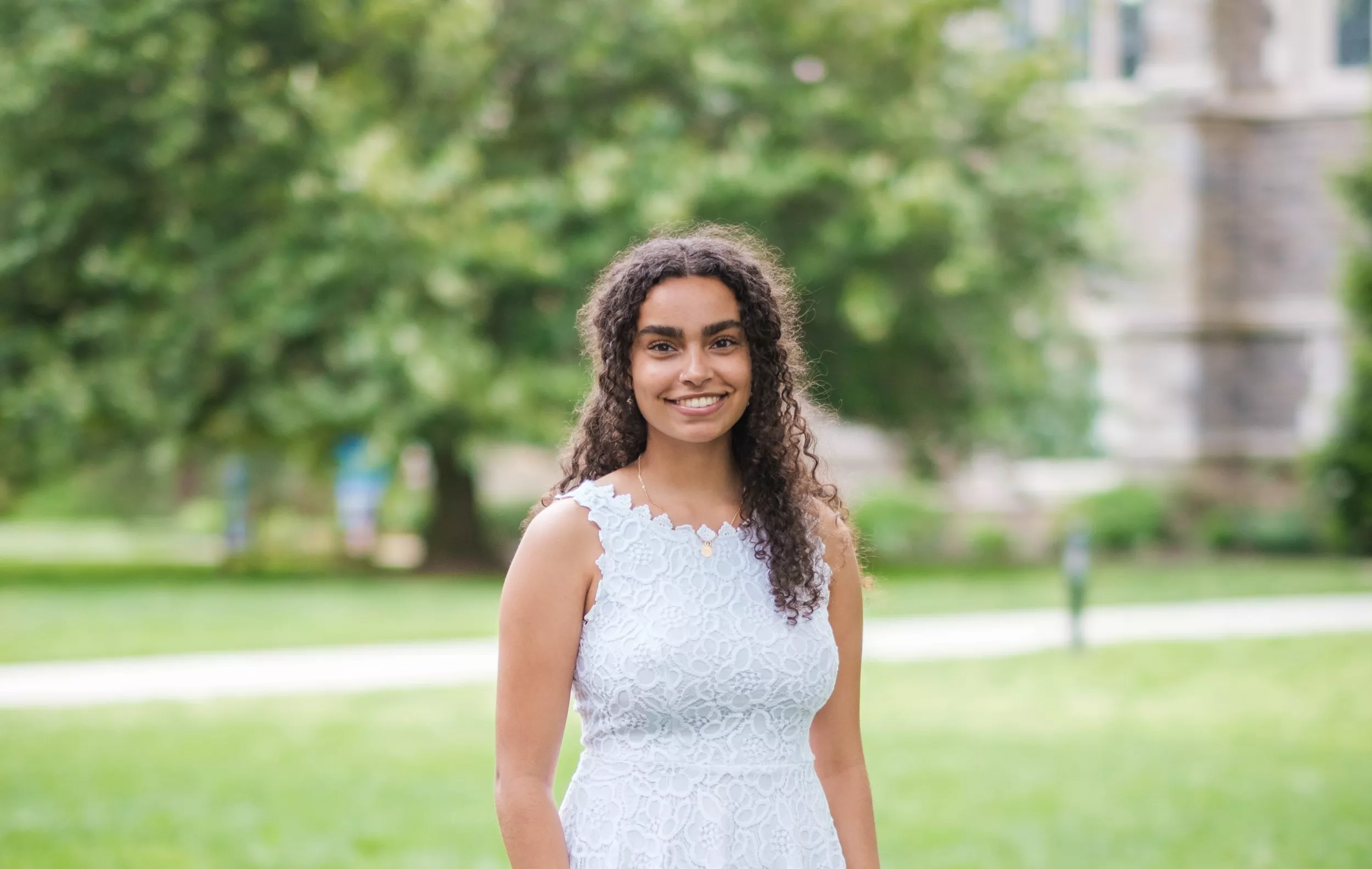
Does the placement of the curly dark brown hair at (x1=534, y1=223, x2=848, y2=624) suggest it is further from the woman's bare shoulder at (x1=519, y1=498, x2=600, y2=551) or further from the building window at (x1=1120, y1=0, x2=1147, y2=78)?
the building window at (x1=1120, y1=0, x2=1147, y2=78)

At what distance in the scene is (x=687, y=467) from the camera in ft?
9.21

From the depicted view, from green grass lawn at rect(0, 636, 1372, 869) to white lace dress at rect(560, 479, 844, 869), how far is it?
454cm

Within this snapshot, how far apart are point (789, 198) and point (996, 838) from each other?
13644mm

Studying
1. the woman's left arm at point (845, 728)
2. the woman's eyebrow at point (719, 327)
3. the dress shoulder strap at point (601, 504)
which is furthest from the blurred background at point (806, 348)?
the woman's eyebrow at point (719, 327)

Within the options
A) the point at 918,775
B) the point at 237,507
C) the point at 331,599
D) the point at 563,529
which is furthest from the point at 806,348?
the point at 237,507

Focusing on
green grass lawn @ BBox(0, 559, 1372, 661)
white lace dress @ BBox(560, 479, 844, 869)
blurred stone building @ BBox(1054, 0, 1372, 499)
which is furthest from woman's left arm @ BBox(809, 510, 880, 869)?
blurred stone building @ BBox(1054, 0, 1372, 499)

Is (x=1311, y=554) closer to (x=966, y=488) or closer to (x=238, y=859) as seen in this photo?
(x=966, y=488)

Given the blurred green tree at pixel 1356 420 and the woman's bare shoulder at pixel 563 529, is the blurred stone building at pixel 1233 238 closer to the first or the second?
the blurred green tree at pixel 1356 420

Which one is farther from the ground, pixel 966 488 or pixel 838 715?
pixel 838 715

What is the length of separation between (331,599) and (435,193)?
13.8 ft

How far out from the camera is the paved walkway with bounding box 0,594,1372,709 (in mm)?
11805

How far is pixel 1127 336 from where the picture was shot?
29.2 meters

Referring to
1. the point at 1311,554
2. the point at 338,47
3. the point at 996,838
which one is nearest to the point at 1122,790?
the point at 996,838

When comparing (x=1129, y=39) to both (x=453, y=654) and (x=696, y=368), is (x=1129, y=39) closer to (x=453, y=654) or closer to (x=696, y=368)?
(x=453, y=654)
